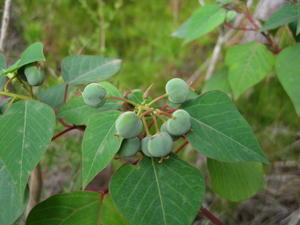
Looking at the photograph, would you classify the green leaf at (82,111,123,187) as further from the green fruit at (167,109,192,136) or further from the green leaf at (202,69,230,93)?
the green leaf at (202,69,230,93)

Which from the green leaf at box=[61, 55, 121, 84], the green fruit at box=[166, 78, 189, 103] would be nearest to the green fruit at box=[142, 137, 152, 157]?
the green fruit at box=[166, 78, 189, 103]

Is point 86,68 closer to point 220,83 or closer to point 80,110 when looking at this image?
point 80,110

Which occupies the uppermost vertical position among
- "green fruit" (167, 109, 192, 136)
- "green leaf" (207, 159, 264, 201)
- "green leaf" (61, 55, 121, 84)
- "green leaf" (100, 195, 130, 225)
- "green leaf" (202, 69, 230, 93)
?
"green leaf" (61, 55, 121, 84)

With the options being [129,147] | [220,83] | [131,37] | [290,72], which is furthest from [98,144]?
[131,37]

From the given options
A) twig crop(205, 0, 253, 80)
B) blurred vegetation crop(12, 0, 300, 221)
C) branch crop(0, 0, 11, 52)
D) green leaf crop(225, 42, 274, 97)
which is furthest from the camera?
blurred vegetation crop(12, 0, 300, 221)

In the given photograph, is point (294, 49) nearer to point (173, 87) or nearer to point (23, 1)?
point (173, 87)

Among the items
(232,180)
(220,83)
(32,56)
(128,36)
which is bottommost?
(232,180)

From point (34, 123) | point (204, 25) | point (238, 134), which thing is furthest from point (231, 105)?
point (204, 25)
